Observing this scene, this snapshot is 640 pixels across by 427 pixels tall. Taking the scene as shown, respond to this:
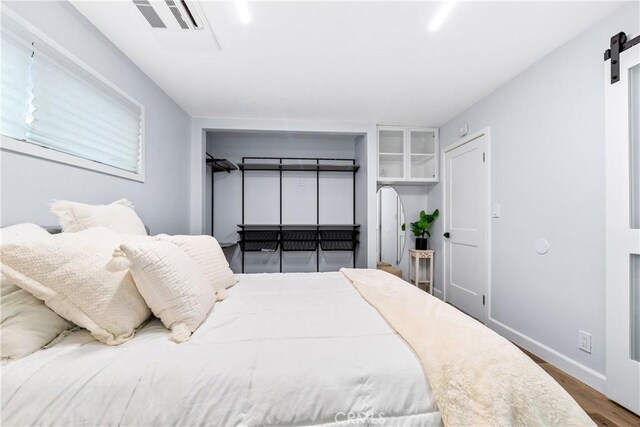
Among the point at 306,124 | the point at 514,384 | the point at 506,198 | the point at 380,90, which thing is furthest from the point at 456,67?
the point at 514,384

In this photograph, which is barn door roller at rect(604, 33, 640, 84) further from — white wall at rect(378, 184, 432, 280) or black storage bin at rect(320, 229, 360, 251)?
black storage bin at rect(320, 229, 360, 251)

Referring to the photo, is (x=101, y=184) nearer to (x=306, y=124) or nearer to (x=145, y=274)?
(x=145, y=274)

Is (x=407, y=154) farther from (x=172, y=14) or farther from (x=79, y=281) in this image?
(x=79, y=281)

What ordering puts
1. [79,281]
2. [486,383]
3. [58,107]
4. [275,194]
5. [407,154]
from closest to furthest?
1. [486,383]
2. [79,281]
3. [58,107]
4. [407,154]
5. [275,194]

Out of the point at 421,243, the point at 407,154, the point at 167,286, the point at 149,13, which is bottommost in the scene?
the point at 421,243

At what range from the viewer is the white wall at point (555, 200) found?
1.73 metres

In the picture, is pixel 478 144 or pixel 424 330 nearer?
pixel 424 330

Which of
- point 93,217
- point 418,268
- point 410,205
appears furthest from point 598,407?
point 93,217

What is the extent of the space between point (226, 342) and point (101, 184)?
5.09ft

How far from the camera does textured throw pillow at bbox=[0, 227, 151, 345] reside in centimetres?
88

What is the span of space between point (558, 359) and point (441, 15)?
102 inches

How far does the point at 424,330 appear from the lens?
1046 mm

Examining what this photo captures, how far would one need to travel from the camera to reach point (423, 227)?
3713 mm

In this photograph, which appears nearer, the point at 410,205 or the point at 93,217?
the point at 93,217
